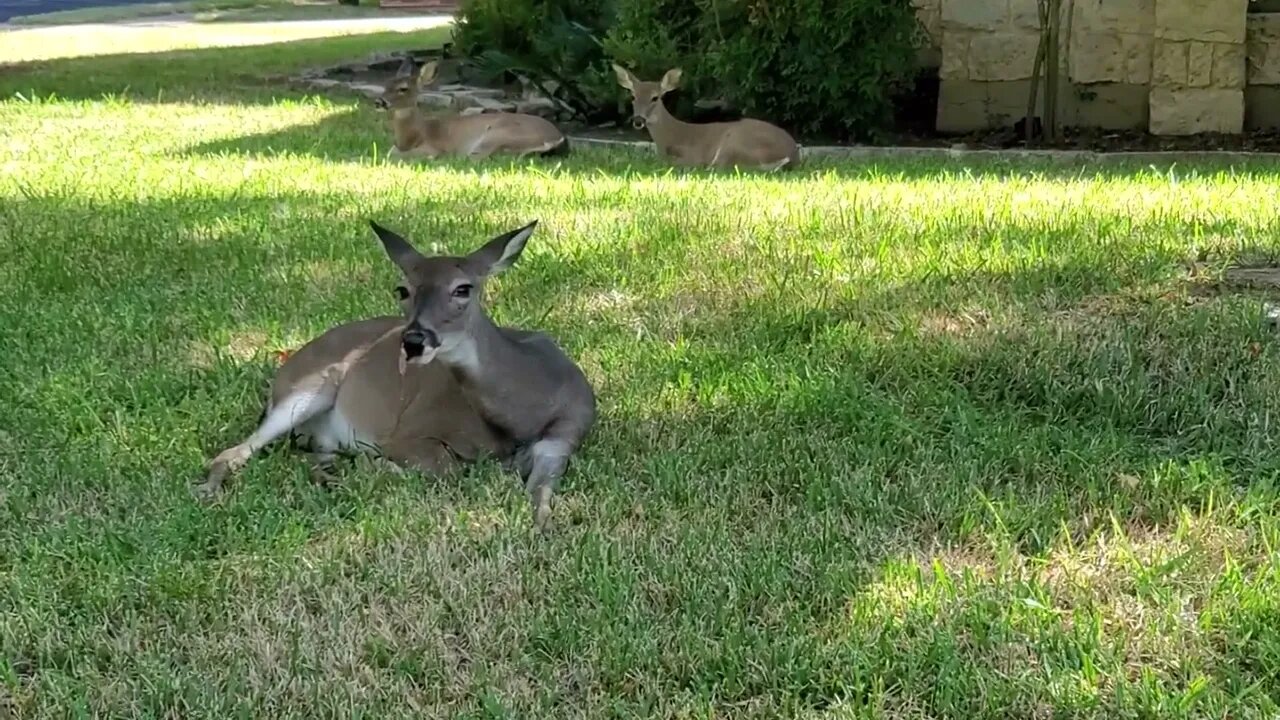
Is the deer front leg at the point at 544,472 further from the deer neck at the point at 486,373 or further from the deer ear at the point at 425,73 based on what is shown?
the deer ear at the point at 425,73

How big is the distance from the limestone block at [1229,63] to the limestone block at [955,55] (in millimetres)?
1829

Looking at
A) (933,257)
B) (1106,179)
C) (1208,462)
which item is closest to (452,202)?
(933,257)

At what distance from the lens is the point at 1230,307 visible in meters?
4.69

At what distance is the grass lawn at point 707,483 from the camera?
9.21 feet

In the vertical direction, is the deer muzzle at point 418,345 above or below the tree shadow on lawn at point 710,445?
above

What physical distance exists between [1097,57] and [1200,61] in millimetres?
754

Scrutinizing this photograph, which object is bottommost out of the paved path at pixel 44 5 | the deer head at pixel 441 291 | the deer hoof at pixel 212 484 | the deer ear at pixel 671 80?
the deer hoof at pixel 212 484

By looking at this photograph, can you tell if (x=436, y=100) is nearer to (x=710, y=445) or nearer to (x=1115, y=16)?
(x=1115, y=16)

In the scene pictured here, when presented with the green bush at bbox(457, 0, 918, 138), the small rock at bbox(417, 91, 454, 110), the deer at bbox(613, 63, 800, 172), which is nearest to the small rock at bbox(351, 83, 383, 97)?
the small rock at bbox(417, 91, 454, 110)

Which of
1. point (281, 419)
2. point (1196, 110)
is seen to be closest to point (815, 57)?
point (1196, 110)

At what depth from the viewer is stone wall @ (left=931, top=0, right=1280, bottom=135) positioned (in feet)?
35.7

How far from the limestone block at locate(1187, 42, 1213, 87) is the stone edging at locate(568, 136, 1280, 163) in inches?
41.0

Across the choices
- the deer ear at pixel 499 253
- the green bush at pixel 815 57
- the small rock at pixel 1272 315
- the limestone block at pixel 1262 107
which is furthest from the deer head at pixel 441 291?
the limestone block at pixel 1262 107

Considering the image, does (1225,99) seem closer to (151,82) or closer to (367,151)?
(367,151)
